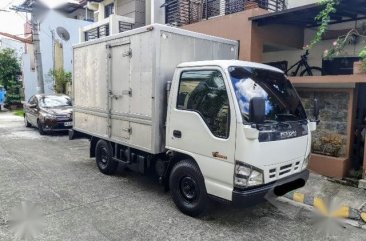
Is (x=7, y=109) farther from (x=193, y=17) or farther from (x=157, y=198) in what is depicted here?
(x=157, y=198)

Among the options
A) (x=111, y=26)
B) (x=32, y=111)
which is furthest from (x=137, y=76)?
(x=32, y=111)

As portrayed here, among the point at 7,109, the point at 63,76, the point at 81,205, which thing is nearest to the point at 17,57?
the point at 7,109

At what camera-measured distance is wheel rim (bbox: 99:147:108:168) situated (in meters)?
6.94

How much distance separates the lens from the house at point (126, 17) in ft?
42.5

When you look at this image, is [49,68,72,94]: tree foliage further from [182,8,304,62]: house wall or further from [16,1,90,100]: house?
[182,8,304,62]: house wall

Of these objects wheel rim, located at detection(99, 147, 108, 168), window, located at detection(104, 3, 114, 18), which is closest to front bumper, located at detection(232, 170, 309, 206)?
wheel rim, located at detection(99, 147, 108, 168)

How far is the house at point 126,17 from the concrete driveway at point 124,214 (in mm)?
7832

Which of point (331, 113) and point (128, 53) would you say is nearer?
point (128, 53)

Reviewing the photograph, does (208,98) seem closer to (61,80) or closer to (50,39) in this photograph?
(61,80)

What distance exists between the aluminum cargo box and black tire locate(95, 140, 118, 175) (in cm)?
26

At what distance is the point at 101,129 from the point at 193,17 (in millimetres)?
5687

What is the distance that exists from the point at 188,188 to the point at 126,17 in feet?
36.9

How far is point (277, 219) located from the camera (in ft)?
16.4

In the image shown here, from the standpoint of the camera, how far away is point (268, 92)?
4.65 m
